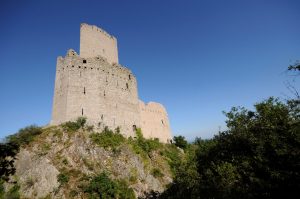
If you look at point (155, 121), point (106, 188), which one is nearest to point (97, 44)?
point (155, 121)

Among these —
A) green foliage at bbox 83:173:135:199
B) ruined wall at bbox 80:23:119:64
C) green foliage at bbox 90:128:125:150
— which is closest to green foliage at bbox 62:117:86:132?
green foliage at bbox 90:128:125:150

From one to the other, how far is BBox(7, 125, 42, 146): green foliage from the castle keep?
108 inches

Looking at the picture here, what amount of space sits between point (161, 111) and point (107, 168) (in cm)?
2097

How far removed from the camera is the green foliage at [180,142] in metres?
44.1

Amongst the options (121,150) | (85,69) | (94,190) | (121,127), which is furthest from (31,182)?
(85,69)

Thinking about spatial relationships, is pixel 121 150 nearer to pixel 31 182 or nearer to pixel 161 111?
pixel 31 182

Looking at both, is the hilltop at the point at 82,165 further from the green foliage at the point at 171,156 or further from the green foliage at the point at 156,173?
the green foliage at the point at 171,156

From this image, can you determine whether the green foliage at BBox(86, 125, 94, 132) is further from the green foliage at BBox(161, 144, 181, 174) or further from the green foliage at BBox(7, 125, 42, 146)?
the green foliage at BBox(161, 144, 181, 174)

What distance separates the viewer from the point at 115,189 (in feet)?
80.4

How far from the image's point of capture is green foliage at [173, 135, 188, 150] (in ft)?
145

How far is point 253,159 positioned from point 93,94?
71.6 ft

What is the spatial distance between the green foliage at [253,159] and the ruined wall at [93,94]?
43.2 ft

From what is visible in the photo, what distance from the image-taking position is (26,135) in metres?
28.3

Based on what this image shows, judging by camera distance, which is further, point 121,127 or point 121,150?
point 121,127
